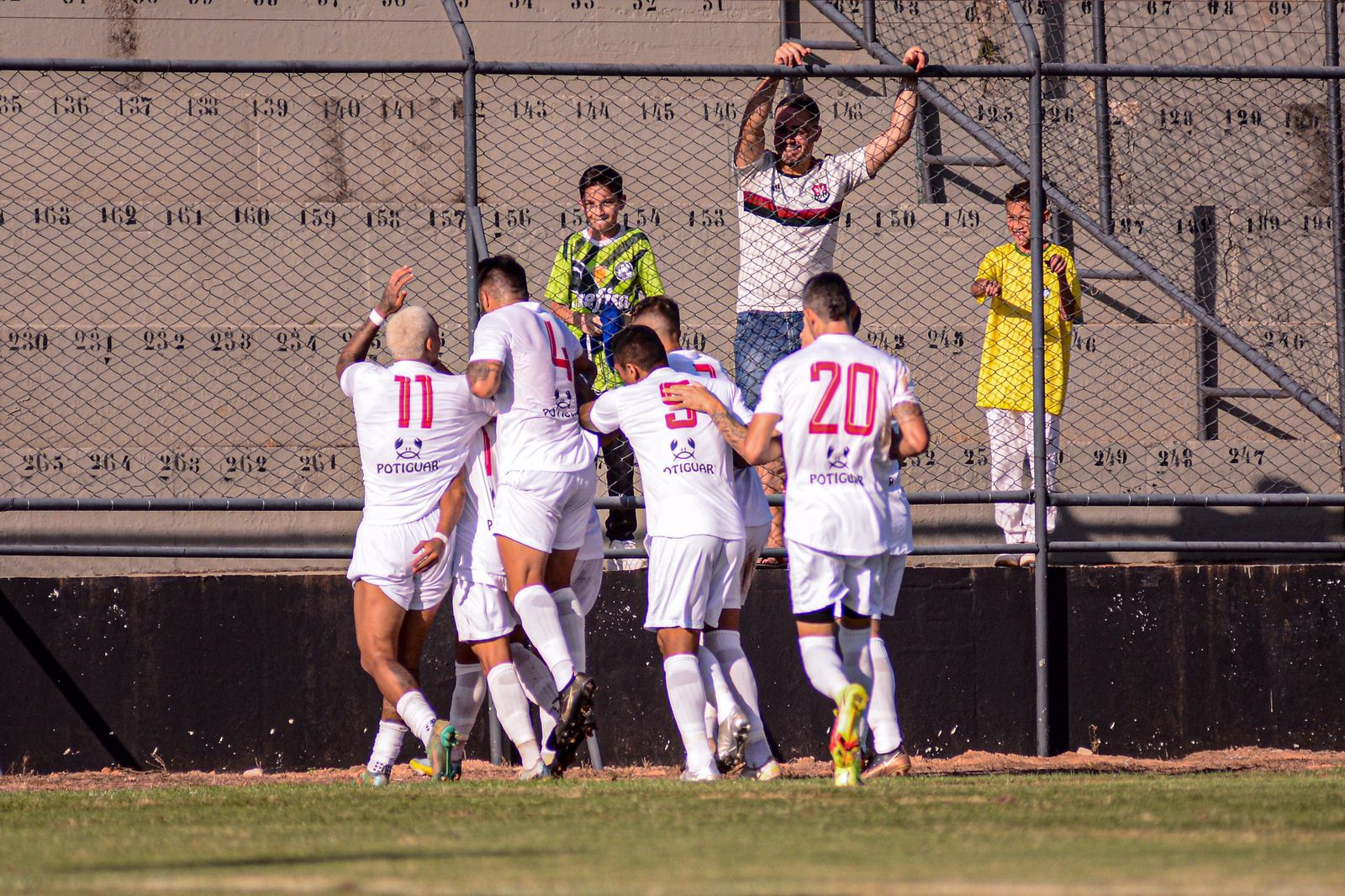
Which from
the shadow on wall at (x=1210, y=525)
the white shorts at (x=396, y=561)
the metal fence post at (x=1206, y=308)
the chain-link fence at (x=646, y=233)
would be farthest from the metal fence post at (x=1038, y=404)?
the white shorts at (x=396, y=561)

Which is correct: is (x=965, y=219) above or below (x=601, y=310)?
above

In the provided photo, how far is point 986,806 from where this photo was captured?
521 centimetres

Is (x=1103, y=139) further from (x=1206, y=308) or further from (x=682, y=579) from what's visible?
(x=682, y=579)

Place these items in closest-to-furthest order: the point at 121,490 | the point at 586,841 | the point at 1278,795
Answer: the point at 586,841, the point at 1278,795, the point at 121,490

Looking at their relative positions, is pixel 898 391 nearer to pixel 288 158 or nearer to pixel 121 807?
pixel 121 807

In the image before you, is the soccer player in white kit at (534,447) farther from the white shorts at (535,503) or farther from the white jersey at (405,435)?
the white jersey at (405,435)

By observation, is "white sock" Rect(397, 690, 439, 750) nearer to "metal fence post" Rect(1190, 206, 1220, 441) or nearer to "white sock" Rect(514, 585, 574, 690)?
"white sock" Rect(514, 585, 574, 690)

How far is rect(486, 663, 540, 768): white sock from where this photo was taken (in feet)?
22.3

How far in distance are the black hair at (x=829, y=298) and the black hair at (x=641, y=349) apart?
28.4 inches

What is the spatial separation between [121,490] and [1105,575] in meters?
5.02

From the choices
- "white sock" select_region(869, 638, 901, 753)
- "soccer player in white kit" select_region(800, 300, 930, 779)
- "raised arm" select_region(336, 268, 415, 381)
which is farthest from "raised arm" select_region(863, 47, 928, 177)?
"white sock" select_region(869, 638, 901, 753)

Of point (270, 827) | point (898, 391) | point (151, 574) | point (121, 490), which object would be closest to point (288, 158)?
point (121, 490)

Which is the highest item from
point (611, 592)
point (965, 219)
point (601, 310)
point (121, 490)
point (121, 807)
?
point (965, 219)

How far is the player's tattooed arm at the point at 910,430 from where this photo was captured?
20.6 ft
